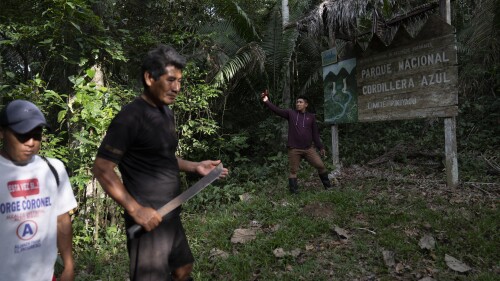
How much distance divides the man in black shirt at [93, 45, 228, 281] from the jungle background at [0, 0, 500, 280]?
6.38 ft

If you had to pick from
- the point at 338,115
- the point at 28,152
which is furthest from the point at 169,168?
the point at 338,115

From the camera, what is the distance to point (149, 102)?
228 cm

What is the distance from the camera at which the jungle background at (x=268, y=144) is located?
13.9ft

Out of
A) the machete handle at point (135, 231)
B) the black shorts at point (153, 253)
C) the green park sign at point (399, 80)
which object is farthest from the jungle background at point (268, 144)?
the machete handle at point (135, 231)

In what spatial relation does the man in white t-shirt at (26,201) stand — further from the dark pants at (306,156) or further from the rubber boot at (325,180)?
the rubber boot at (325,180)

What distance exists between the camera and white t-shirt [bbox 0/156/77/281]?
1.71 meters

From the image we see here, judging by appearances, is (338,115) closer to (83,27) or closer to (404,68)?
(404,68)

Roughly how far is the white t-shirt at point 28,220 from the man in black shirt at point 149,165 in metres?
0.28

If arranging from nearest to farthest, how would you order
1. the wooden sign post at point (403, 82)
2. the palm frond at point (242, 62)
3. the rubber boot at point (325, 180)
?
1. the wooden sign post at point (403, 82)
2. the rubber boot at point (325, 180)
3. the palm frond at point (242, 62)

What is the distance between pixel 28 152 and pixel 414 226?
430 cm

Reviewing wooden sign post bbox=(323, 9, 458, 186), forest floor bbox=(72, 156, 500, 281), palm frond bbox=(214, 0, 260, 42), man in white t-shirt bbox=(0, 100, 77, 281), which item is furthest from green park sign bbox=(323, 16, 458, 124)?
man in white t-shirt bbox=(0, 100, 77, 281)

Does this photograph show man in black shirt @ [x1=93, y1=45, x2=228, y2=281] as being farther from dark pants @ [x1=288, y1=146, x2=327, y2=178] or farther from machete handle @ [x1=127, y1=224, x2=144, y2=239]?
dark pants @ [x1=288, y1=146, x2=327, y2=178]

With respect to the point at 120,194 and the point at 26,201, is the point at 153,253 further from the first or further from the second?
the point at 26,201

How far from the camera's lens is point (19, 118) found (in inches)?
70.4
